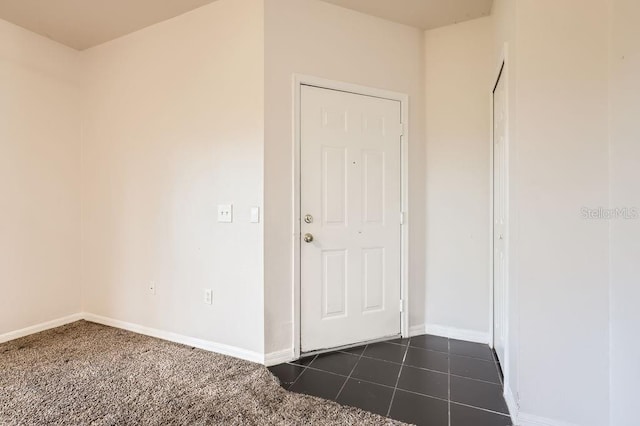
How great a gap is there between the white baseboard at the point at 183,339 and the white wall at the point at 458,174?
155 cm

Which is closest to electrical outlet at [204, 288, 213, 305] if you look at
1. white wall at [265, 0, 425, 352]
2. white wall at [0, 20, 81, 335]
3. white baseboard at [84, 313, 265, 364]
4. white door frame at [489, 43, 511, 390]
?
white baseboard at [84, 313, 265, 364]

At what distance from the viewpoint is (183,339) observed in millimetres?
2637

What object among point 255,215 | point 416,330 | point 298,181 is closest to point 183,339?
point 255,215

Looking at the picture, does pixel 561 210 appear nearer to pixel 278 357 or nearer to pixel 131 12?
pixel 278 357

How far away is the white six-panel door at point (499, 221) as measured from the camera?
2143 millimetres

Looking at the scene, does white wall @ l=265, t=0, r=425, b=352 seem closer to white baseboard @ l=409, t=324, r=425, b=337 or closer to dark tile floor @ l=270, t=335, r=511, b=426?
dark tile floor @ l=270, t=335, r=511, b=426

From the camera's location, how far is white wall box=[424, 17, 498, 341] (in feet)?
8.75

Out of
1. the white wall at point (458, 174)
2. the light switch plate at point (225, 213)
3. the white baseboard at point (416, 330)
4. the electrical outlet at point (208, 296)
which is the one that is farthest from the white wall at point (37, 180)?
the white wall at point (458, 174)

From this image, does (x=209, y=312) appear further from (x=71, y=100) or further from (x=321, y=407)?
(x=71, y=100)

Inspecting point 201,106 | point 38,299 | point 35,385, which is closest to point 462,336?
point 201,106

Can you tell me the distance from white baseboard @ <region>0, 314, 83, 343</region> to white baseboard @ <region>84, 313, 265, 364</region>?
110 millimetres

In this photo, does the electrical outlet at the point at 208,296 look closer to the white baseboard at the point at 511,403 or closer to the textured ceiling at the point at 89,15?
the white baseboard at the point at 511,403

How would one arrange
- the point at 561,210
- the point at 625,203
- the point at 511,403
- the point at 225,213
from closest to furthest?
the point at 625,203, the point at 561,210, the point at 511,403, the point at 225,213

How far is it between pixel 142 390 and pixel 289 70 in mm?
2264
